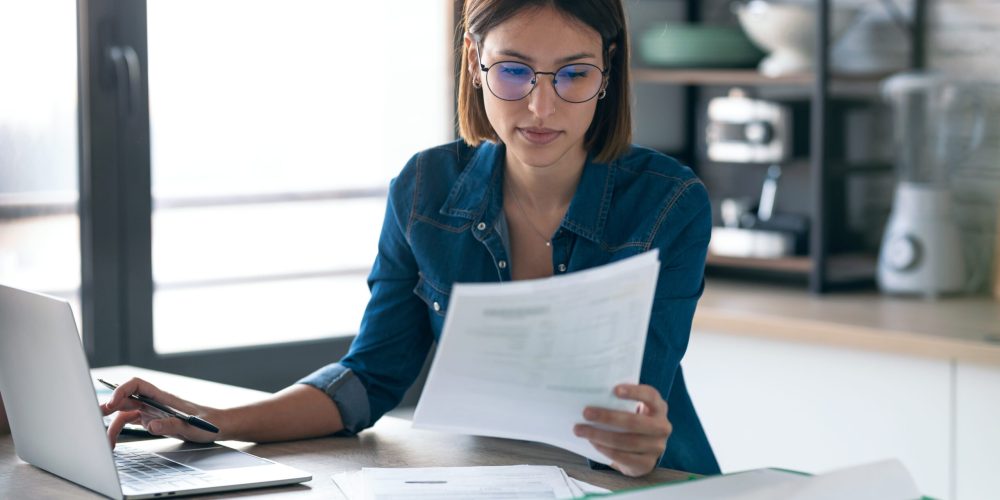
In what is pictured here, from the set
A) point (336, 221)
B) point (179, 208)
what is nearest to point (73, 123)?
point (179, 208)

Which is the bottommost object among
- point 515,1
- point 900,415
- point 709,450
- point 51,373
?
point 900,415

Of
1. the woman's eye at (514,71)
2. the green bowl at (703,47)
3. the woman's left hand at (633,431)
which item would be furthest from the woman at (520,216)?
the green bowl at (703,47)

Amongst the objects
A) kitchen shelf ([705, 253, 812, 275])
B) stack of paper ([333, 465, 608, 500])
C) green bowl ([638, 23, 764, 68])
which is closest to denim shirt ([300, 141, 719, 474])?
stack of paper ([333, 465, 608, 500])

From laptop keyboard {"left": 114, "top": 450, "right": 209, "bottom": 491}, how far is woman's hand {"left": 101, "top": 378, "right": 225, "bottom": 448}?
→ 4 centimetres

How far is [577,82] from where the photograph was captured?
157 centimetres

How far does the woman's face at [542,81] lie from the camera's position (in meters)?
1.56

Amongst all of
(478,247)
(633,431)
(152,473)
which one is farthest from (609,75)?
(152,473)

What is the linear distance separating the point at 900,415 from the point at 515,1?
1.50m

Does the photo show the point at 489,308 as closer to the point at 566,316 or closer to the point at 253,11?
the point at 566,316

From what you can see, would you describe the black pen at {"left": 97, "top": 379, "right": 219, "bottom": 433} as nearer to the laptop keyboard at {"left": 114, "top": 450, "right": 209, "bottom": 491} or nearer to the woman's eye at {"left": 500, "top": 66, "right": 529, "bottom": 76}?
the laptop keyboard at {"left": 114, "top": 450, "right": 209, "bottom": 491}

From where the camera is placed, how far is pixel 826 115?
309 centimetres

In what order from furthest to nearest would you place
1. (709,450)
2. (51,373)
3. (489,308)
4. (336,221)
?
(336,221), (709,450), (51,373), (489,308)

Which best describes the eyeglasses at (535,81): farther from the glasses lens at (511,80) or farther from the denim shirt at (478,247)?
the denim shirt at (478,247)

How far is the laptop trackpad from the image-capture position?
56.4 inches
